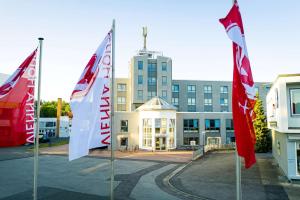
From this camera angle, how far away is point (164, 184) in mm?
20125

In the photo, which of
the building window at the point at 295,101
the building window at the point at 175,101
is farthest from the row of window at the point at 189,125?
the building window at the point at 295,101

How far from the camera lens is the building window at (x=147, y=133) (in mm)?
44438

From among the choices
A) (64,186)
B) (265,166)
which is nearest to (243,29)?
(64,186)

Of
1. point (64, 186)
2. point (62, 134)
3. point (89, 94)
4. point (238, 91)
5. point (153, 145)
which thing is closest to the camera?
point (238, 91)

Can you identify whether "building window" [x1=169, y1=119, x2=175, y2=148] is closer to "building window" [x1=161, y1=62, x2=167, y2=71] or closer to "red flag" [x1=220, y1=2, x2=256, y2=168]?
"building window" [x1=161, y1=62, x2=167, y2=71]

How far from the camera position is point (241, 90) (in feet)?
27.5

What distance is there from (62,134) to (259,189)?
231 feet

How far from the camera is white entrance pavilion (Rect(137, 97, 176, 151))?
4406 centimetres

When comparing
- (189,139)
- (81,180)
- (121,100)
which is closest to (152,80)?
(121,100)

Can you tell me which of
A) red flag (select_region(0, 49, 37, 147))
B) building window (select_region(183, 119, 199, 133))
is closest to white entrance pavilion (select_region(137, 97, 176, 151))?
building window (select_region(183, 119, 199, 133))

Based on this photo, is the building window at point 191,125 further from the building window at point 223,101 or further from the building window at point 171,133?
the building window at point 223,101

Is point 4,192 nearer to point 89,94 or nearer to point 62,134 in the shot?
point 89,94

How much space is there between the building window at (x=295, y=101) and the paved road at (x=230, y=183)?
5388 mm

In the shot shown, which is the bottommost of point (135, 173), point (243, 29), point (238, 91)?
point (135, 173)
